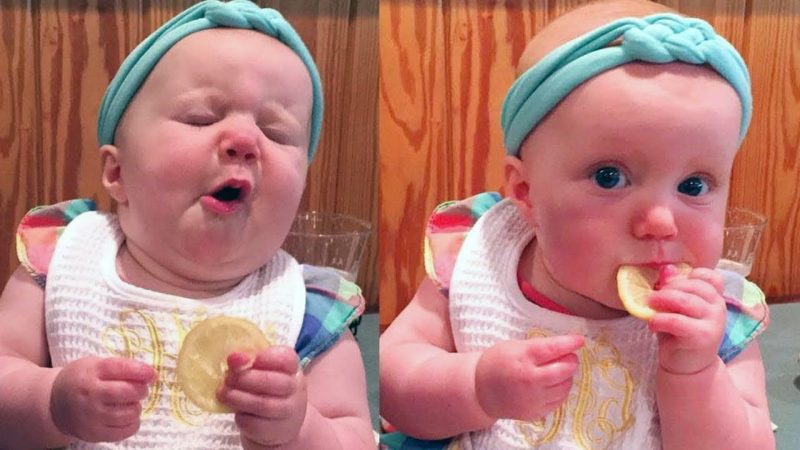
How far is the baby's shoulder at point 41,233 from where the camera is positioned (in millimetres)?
504

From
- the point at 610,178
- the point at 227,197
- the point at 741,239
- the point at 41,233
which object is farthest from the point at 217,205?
the point at 741,239

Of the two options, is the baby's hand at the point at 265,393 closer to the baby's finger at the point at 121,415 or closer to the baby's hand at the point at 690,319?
the baby's finger at the point at 121,415

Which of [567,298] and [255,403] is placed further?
[567,298]

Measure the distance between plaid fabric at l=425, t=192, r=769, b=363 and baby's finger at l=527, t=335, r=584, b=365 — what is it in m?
0.11

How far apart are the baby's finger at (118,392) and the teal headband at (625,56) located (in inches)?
10.4

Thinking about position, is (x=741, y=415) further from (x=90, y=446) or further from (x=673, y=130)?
(x=90, y=446)

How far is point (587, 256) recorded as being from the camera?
20.2 inches

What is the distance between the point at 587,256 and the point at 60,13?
0.32m

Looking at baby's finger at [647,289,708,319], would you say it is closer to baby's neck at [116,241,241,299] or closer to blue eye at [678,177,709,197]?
blue eye at [678,177,709,197]

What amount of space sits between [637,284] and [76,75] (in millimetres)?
329

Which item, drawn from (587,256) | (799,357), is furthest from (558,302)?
(799,357)

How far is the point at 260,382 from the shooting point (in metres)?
0.45

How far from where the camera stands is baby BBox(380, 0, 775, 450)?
493mm

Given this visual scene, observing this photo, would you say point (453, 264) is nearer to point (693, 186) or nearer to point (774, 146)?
point (693, 186)
